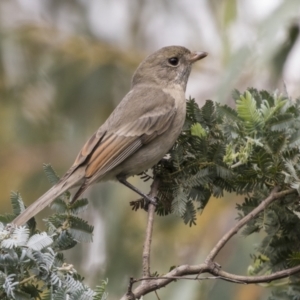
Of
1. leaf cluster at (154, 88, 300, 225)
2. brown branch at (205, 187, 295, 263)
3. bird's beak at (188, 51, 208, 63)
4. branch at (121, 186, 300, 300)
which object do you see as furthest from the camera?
bird's beak at (188, 51, 208, 63)

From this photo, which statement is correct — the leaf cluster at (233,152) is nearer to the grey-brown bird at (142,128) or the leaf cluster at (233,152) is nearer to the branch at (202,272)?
the branch at (202,272)

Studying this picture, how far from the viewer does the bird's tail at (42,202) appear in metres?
2.88

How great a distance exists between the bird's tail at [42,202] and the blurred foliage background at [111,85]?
5.72 feet

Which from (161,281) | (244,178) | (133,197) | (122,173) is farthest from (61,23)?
(161,281)

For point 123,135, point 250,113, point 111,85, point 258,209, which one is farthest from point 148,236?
point 111,85

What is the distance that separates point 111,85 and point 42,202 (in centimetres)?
432

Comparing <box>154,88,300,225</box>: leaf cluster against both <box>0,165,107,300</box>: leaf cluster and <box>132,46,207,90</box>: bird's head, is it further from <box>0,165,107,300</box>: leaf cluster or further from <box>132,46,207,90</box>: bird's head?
<box>132,46,207,90</box>: bird's head

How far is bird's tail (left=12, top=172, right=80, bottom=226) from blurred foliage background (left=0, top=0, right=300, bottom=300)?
174 cm

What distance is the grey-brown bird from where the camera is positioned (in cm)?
436

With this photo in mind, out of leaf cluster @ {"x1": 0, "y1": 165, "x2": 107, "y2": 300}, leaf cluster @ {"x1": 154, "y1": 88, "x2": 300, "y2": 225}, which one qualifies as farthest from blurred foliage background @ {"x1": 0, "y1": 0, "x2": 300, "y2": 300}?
leaf cluster @ {"x1": 0, "y1": 165, "x2": 107, "y2": 300}

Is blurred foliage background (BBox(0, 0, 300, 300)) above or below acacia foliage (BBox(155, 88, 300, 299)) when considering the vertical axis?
above

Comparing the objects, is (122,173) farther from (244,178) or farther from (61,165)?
(61,165)

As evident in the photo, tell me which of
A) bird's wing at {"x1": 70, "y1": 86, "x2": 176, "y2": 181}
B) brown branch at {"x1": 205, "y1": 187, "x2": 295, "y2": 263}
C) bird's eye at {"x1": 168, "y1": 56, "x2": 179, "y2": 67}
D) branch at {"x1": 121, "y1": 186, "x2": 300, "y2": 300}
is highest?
bird's eye at {"x1": 168, "y1": 56, "x2": 179, "y2": 67}

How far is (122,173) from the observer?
4.72 meters
